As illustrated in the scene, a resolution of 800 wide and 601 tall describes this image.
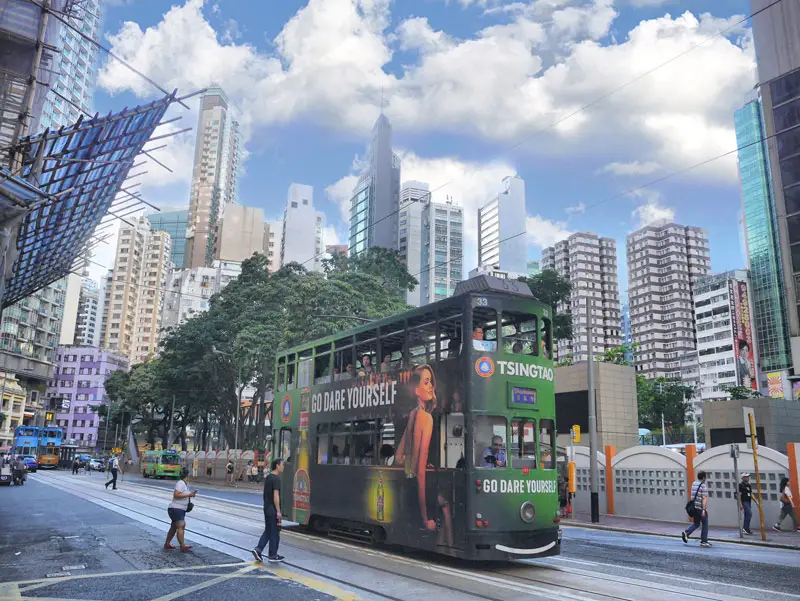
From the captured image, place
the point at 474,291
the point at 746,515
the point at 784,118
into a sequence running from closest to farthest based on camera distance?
the point at 474,291 < the point at 746,515 < the point at 784,118

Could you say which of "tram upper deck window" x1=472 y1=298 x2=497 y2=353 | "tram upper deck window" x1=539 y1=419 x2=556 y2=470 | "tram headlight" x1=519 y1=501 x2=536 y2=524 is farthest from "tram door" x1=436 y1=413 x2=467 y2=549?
"tram upper deck window" x1=539 y1=419 x2=556 y2=470

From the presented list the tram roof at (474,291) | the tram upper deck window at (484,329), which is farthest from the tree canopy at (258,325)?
the tram upper deck window at (484,329)

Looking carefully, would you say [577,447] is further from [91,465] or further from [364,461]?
[91,465]

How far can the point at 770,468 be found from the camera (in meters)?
19.5

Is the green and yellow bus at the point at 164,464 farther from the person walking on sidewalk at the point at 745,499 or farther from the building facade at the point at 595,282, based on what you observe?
the building facade at the point at 595,282

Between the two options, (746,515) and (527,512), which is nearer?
(527,512)

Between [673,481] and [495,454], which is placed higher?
[495,454]

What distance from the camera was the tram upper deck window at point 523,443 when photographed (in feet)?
36.3

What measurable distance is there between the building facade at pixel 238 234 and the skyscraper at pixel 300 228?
7.44 m

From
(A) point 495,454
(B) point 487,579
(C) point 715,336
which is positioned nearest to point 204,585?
(B) point 487,579

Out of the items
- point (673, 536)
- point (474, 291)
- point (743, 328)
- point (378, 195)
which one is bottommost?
point (673, 536)

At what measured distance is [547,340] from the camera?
1188 centimetres

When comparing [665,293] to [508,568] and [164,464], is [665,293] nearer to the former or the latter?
[164,464]

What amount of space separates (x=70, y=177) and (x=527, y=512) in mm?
14663
